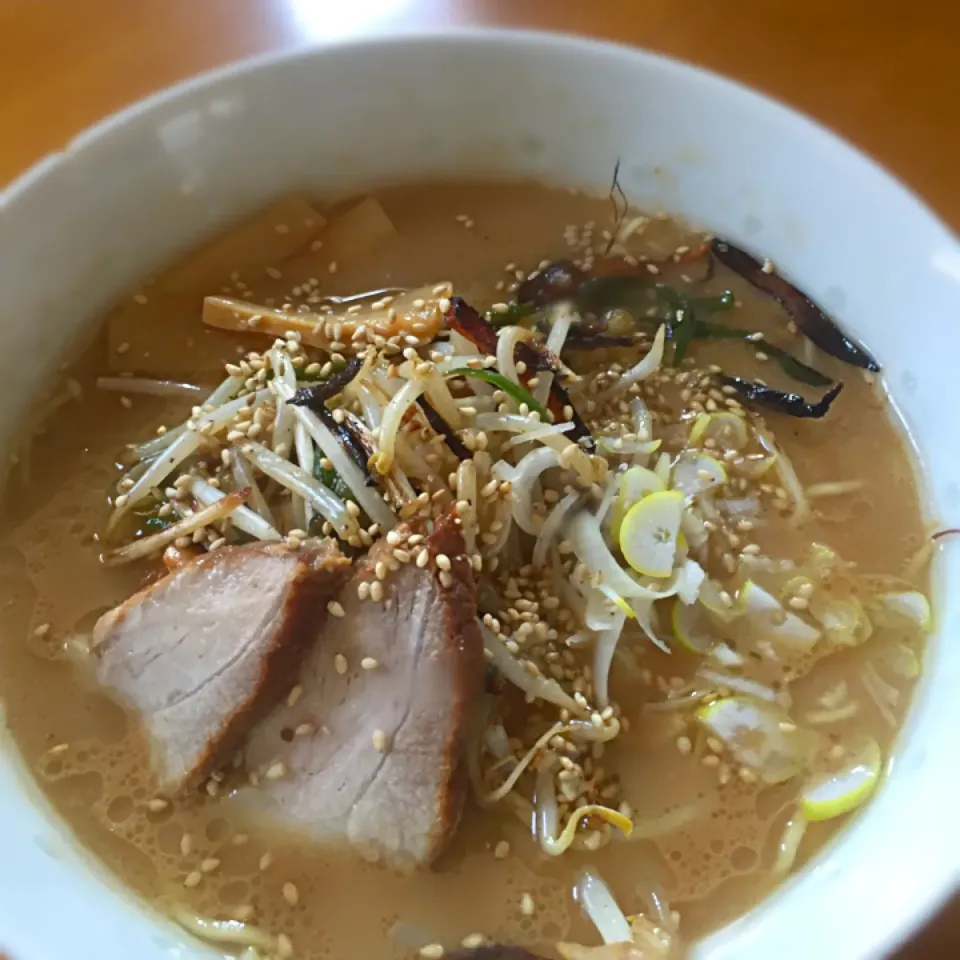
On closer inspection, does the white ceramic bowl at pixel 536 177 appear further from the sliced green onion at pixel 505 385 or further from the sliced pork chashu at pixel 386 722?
the sliced green onion at pixel 505 385

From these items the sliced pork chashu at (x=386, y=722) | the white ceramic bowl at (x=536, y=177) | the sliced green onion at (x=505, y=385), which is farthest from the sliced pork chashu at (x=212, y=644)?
the sliced green onion at (x=505, y=385)

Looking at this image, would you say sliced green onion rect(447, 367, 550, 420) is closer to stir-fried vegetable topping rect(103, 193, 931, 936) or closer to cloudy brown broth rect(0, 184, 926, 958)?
stir-fried vegetable topping rect(103, 193, 931, 936)

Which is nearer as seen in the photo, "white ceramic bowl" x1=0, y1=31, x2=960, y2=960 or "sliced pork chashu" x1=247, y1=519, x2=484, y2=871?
"sliced pork chashu" x1=247, y1=519, x2=484, y2=871

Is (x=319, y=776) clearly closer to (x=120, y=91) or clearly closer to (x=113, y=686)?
(x=113, y=686)

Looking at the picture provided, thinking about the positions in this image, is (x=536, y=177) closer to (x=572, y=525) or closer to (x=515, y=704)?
(x=572, y=525)

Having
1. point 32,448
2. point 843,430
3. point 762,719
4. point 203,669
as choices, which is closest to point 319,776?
point 203,669

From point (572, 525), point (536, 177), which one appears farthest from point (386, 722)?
point (536, 177)

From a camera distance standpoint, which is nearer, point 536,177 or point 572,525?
point 572,525

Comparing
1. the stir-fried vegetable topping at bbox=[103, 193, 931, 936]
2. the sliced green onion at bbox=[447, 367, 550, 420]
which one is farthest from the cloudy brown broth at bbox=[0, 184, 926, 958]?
the sliced green onion at bbox=[447, 367, 550, 420]
